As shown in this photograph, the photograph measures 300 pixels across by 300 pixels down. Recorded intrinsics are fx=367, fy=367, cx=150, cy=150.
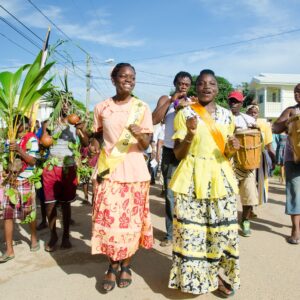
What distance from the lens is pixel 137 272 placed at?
3.87 metres

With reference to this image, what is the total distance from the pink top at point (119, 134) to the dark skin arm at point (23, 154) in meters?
1.13

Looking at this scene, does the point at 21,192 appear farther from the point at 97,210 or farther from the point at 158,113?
the point at 158,113

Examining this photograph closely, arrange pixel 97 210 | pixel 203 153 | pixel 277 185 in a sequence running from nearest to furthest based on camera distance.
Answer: pixel 203 153
pixel 97 210
pixel 277 185

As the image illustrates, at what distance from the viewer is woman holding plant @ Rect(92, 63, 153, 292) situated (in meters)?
3.36

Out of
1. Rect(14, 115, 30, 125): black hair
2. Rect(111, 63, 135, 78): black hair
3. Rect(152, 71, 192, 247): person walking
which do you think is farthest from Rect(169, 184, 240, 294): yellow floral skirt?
Rect(14, 115, 30, 125): black hair

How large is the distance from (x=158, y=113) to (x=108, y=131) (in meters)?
1.30

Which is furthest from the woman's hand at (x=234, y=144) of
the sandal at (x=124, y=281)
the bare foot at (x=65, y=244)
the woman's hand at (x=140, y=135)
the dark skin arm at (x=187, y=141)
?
the bare foot at (x=65, y=244)

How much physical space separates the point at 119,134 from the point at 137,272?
1.52m

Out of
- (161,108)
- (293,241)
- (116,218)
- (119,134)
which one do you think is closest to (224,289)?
(116,218)

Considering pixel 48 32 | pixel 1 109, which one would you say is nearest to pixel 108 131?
pixel 1 109

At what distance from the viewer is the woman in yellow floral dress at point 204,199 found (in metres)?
3.07

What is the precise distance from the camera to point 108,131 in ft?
11.2

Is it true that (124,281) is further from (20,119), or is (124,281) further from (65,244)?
(20,119)

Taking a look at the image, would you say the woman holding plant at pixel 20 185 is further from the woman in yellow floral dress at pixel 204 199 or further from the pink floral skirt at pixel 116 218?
the woman in yellow floral dress at pixel 204 199
